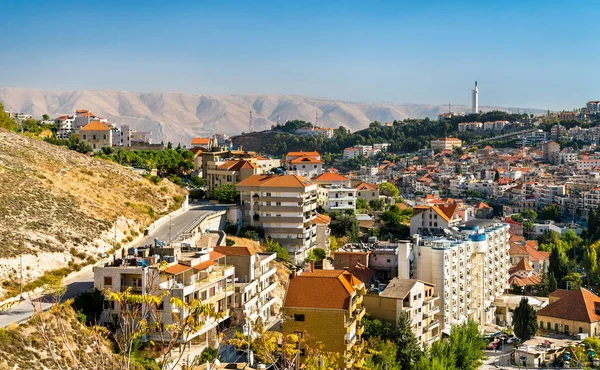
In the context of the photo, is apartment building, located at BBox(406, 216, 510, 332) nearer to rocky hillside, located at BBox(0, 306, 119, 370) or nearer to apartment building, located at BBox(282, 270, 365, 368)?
apartment building, located at BBox(282, 270, 365, 368)

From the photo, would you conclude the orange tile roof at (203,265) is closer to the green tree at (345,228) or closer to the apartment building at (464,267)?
the apartment building at (464,267)

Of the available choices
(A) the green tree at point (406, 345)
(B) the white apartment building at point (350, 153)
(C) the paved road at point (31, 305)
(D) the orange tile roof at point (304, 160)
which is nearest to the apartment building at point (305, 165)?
(D) the orange tile roof at point (304, 160)

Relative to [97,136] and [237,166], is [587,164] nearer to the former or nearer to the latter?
[237,166]

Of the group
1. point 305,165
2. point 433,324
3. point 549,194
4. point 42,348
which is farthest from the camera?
point 549,194

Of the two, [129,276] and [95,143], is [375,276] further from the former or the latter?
[95,143]

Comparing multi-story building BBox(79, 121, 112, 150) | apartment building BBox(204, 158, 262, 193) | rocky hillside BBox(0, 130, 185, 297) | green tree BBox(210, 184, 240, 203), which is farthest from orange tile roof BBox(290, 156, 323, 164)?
rocky hillside BBox(0, 130, 185, 297)

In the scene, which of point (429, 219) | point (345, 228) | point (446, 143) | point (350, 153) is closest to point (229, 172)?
point (345, 228)
